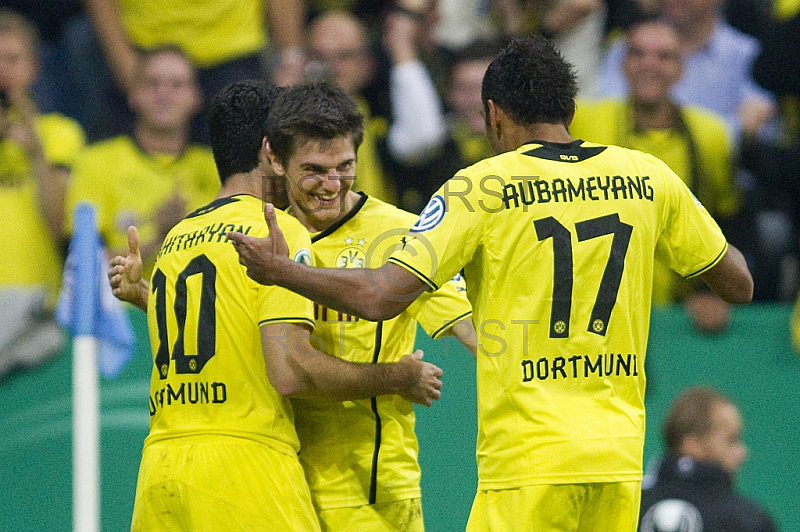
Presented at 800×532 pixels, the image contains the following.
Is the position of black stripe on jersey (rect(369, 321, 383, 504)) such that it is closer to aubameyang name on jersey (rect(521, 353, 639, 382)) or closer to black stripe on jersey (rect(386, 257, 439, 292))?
black stripe on jersey (rect(386, 257, 439, 292))

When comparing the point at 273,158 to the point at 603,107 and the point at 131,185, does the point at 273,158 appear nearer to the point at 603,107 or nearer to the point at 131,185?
the point at 131,185

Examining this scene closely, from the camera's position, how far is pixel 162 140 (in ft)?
24.3

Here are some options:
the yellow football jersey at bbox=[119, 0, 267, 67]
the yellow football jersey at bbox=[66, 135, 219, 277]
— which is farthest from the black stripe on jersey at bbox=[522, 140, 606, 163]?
the yellow football jersey at bbox=[119, 0, 267, 67]

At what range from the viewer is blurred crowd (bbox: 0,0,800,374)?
281 inches

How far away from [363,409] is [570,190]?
1.11m

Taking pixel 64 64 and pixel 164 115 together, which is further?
pixel 64 64

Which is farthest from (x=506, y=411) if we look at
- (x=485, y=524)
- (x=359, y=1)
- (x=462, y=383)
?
(x=359, y=1)

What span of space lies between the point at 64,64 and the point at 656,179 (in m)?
5.84

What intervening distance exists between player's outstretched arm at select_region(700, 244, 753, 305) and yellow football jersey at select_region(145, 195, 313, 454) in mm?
1371

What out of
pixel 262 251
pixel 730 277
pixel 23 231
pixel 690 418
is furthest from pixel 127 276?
pixel 23 231

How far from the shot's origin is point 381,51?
765 cm

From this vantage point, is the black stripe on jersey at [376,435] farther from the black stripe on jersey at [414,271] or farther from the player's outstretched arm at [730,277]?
the player's outstretched arm at [730,277]

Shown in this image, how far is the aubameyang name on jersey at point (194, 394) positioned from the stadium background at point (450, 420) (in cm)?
321

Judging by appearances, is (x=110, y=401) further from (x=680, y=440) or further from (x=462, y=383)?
(x=680, y=440)
